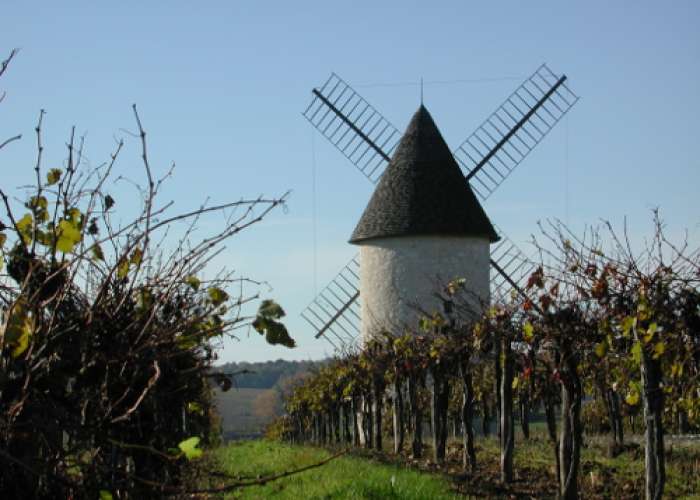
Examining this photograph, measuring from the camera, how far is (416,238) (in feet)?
78.7

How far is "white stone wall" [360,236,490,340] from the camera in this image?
23750mm

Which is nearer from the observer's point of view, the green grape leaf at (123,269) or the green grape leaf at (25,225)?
the green grape leaf at (25,225)

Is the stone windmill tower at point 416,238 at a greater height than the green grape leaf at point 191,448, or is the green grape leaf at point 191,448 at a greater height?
the stone windmill tower at point 416,238

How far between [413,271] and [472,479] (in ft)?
40.9

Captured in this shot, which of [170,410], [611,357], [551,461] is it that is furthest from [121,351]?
[551,461]

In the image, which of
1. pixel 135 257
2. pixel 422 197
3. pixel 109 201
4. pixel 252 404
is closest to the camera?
pixel 135 257

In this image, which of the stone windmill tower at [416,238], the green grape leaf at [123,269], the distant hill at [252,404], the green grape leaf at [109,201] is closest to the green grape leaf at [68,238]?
the green grape leaf at [123,269]

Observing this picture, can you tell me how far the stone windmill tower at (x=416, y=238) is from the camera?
2386 cm

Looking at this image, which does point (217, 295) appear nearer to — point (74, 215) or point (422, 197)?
point (74, 215)

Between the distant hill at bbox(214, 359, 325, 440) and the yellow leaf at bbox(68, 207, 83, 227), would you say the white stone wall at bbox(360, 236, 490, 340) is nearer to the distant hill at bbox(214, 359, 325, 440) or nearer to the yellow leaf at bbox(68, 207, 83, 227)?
the yellow leaf at bbox(68, 207, 83, 227)

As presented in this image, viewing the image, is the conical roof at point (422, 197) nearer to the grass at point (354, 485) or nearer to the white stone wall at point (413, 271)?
the white stone wall at point (413, 271)

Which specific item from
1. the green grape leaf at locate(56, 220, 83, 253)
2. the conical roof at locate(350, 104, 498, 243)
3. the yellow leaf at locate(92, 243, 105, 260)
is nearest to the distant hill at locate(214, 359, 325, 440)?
the conical roof at locate(350, 104, 498, 243)

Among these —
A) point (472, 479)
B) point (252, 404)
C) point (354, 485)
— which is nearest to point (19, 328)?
point (354, 485)

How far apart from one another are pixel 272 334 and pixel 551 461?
1122cm
